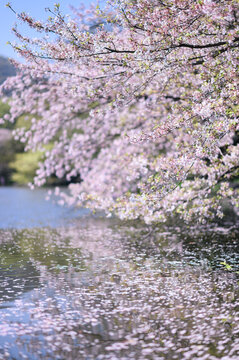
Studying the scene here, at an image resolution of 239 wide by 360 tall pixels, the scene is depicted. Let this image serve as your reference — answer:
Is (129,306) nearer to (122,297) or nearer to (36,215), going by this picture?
(122,297)

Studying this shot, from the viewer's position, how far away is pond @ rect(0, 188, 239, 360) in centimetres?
654

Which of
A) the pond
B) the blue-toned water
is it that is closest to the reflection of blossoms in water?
the pond

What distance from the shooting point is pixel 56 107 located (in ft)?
59.7

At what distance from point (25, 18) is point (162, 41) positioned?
2.61 meters

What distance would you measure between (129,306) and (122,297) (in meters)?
0.57

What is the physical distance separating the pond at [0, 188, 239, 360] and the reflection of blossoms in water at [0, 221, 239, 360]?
0.05 ft

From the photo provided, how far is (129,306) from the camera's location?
27.2 ft

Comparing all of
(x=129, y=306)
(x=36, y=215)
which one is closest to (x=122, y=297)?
(x=129, y=306)

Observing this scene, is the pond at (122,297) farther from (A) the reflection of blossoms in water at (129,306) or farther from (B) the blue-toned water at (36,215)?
(B) the blue-toned water at (36,215)

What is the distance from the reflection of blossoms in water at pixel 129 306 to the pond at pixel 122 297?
0.5 inches

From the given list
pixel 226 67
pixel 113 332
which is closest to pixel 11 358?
pixel 113 332

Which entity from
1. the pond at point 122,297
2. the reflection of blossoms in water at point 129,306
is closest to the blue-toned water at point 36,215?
the pond at point 122,297

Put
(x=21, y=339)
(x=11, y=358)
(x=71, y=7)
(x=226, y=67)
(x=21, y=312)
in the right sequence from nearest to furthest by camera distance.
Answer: (x=11, y=358) < (x=21, y=339) < (x=21, y=312) < (x=226, y=67) < (x=71, y=7)

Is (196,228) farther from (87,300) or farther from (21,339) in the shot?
(21,339)
